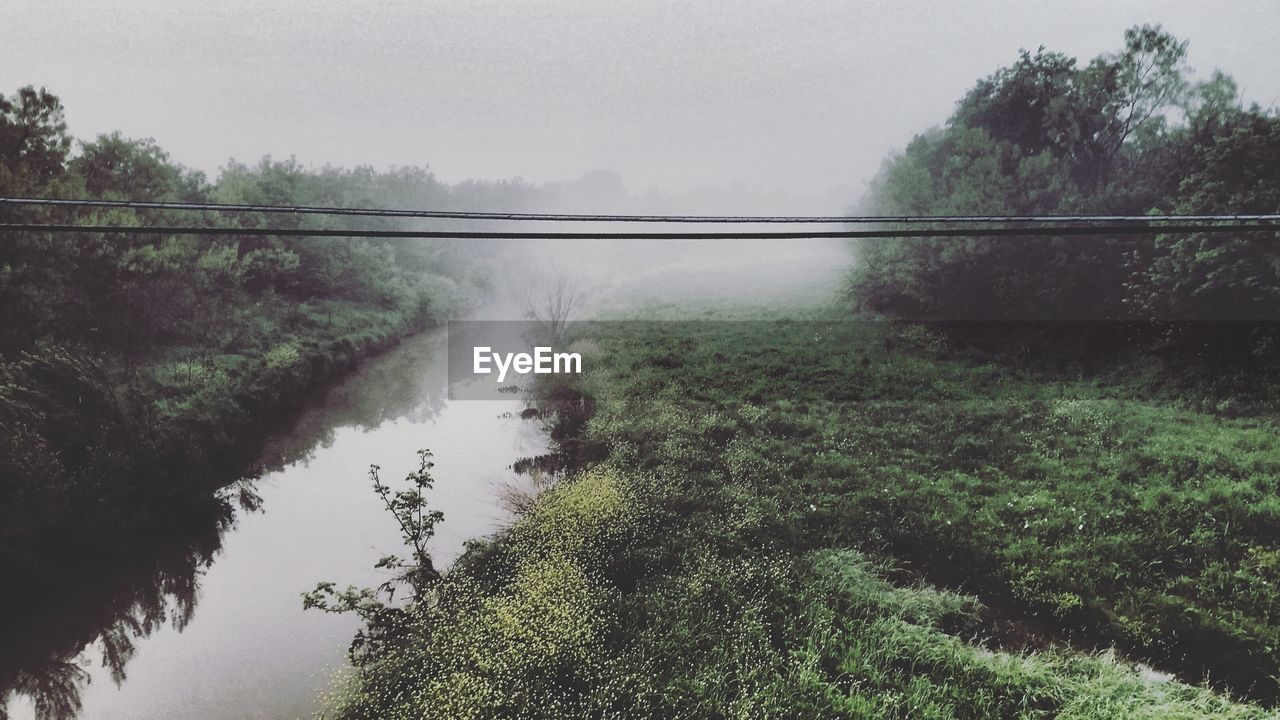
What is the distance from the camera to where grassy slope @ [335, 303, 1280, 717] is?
7.79 meters

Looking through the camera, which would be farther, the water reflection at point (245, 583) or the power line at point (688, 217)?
the water reflection at point (245, 583)

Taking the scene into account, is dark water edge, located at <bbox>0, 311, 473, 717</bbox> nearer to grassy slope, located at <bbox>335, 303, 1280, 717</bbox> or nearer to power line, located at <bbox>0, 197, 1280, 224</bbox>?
grassy slope, located at <bbox>335, 303, 1280, 717</bbox>

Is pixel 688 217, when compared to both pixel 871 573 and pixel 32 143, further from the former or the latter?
pixel 32 143

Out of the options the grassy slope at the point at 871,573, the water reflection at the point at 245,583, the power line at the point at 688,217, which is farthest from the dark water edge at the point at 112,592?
the power line at the point at 688,217

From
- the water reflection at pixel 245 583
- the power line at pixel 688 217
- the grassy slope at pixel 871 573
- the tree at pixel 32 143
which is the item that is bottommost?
the water reflection at pixel 245 583

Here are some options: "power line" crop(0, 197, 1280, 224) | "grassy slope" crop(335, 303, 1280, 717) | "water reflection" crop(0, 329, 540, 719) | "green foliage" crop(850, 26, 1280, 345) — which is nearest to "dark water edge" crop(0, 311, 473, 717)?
"water reflection" crop(0, 329, 540, 719)

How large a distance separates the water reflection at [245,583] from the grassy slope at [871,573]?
A: 6.62 feet

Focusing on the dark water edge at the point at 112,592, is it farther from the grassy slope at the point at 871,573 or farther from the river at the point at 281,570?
the grassy slope at the point at 871,573

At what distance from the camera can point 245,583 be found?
11312 mm

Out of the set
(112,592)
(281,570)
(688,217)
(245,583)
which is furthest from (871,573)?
(112,592)

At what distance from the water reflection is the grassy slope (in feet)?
6.62

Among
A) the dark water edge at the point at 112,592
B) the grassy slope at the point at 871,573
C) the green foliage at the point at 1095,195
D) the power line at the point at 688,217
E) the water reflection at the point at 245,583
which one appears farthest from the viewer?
the green foliage at the point at 1095,195

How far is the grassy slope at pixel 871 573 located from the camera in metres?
7.79

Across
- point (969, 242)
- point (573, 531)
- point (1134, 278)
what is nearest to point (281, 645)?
point (573, 531)
